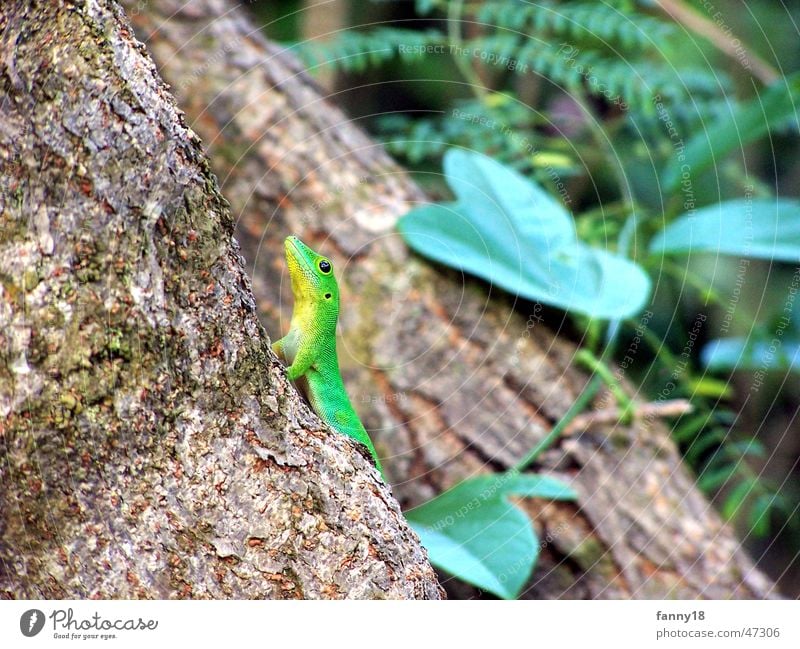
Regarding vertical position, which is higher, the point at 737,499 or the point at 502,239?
→ the point at 502,239

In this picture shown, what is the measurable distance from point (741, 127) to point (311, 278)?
73.9 inches

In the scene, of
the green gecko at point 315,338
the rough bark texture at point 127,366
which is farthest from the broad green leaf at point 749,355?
the rough bark texture at point 127,366

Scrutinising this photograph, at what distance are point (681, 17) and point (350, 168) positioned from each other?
184cm

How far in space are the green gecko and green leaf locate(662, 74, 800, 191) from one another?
173 centimetres

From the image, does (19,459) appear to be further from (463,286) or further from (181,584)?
(463,286)

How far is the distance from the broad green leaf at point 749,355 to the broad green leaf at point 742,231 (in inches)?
23.8

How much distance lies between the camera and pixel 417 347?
2.79 m

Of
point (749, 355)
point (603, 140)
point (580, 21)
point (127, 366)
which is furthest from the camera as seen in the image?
point (603, 140)

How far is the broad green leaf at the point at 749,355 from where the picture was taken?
3207 millimetres

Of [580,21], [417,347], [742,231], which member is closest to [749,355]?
[742,231]

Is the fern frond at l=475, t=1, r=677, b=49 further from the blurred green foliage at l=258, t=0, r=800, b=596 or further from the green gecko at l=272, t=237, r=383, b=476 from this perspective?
the green gecko at l=272, t=237, r=383, b=476

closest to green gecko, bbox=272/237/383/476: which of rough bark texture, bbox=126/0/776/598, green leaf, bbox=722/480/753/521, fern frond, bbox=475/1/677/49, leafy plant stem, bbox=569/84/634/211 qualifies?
rough bark texture, bbox=126/0/776/598

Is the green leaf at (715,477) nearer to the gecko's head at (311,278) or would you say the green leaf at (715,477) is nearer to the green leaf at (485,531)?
the green leaf at (485,531)

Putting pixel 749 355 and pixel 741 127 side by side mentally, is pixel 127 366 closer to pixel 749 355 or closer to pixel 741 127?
pixel 741 127
